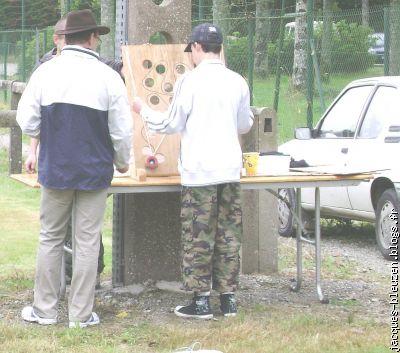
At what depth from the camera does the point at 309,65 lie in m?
18.2

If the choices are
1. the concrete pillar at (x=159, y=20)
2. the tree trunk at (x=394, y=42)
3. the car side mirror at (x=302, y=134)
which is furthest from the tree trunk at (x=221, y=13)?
the concrete pillar at (x=159, y=20)

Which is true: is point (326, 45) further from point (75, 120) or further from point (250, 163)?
point (75, 120)

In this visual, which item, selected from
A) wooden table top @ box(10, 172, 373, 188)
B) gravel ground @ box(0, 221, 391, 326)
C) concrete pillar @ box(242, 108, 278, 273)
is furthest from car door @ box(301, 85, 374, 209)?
wooden table top @ box(10, 172, 373, 188)

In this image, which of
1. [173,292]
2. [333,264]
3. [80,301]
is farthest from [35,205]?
[80,301]

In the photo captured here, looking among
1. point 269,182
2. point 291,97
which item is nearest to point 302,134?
→ point 269,182

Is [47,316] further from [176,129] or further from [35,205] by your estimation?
[35,205]

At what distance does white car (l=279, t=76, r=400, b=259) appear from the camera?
1041 centimetres

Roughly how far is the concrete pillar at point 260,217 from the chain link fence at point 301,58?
851 centimetres

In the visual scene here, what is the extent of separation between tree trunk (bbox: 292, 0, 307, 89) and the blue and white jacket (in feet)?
41.9

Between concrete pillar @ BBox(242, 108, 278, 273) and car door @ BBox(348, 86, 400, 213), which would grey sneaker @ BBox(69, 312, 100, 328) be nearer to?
concrete pillar @ BBox(242, 108, 278, 273)

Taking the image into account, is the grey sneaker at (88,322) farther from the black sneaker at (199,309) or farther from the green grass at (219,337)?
the black sneaker at (199,309)

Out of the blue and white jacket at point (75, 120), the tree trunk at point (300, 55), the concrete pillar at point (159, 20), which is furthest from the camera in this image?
the tree trunk at point (300, 55)

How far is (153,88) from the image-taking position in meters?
7.89

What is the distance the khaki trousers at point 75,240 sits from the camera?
7.14m
